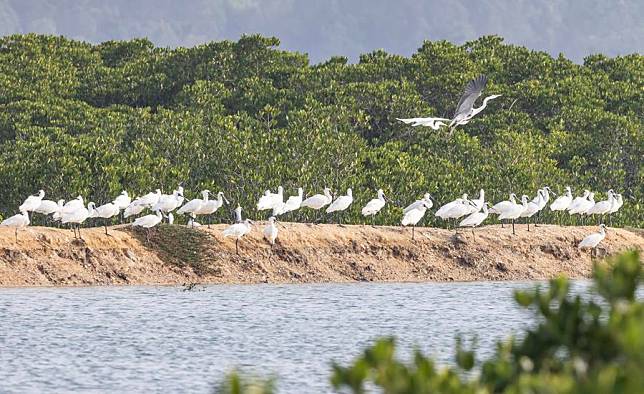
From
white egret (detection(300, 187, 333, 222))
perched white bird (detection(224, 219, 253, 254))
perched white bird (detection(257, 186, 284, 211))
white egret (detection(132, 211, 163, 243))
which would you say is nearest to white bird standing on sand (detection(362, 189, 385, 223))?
white egret (detection(300, 187, 333, 222))

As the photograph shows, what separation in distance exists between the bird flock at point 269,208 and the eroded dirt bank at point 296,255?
18.1 inches

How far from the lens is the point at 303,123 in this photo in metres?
50.5

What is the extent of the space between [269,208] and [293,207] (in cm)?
114

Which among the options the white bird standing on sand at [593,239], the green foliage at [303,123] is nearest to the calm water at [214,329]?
the white bird standing on sand at [593,239]

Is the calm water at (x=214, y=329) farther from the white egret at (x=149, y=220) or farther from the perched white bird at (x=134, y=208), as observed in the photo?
the perched white bird at (x=134, y=208)

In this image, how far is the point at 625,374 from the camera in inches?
322

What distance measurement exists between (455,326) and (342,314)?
3.10 metres

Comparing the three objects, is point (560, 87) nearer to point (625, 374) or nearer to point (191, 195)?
point (191, 195)

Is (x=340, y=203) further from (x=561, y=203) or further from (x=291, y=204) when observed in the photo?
(x=561, y=203)

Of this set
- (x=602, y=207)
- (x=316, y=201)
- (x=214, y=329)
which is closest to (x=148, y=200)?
(x=316, y=201)

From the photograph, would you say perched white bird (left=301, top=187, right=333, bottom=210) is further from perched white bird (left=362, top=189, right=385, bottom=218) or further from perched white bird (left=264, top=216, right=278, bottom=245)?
perched white bird (left=264, top=216, right=278, bottom=245)

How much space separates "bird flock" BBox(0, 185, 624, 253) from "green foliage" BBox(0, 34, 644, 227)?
1377mm

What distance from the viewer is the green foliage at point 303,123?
46688 millimetres

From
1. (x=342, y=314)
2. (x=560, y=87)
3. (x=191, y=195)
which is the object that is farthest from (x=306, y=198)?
(x=560, y=87)
